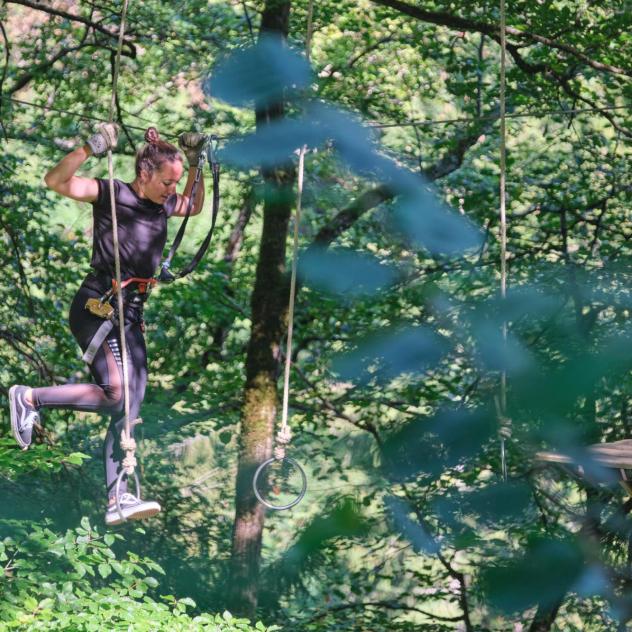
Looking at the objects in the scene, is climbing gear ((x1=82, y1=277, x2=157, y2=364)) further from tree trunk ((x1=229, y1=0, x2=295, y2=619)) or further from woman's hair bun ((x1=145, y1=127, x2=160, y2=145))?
tree trunk ((x1=229, y1=0, x2=295, y2=619))

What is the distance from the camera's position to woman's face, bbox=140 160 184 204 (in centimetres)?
305

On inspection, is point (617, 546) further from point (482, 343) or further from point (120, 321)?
point (120, 321)

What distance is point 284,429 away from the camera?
311 cm

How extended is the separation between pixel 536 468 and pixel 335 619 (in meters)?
1.77

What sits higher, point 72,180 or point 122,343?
point 72,180

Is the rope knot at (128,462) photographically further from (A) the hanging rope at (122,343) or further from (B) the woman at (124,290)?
(B) the woman at (124,290)

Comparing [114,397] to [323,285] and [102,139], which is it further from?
[323,285]

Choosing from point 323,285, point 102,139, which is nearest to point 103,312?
point 102,139

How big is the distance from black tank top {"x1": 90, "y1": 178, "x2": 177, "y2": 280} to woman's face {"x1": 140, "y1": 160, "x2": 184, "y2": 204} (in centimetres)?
3

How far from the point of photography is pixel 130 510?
120 inches

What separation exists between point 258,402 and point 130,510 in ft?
11.3

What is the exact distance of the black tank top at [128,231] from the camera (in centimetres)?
309

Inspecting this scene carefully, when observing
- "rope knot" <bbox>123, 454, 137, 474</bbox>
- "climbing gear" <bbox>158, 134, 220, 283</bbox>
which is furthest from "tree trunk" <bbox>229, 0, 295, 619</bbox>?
"rope knot" <bbox>123, 454, 137, 474</bbox>

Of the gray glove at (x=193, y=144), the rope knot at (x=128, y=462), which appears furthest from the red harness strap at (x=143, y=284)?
the rope knot at (x=128, y=462)
